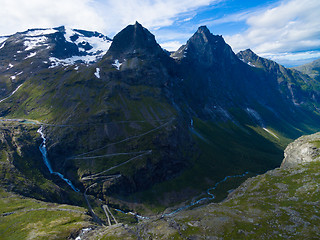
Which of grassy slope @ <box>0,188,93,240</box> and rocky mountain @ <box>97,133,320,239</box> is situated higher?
grassy slope @ <box>0,188,93,240</box>

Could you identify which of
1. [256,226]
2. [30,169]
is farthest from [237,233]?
[30,169]

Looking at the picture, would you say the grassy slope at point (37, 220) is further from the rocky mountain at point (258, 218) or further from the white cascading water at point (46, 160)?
the white cascading water at point (46, 160)


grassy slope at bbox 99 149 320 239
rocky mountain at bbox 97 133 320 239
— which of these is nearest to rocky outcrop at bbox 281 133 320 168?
rocky mountain at bbox 97 133 320 239

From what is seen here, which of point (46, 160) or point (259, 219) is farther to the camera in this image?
point (46, 160)

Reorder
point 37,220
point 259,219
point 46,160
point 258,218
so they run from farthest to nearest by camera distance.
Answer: point 46,160
point 37,220
point 258,218
point 259,219

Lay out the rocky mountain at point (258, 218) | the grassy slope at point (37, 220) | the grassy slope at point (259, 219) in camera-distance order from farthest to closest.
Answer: the grassy slope at point (37, 220)
the rocky mountain at point (258, 218)
the grassy slope at point (259, 219)

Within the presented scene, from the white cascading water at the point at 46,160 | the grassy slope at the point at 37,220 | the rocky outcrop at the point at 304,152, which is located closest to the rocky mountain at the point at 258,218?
the rocky outcrop at the point at 304,152

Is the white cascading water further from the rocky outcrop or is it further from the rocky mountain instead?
the rocky outcrop

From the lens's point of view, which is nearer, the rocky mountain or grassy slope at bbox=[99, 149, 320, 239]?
grassy slope at bbox=[99, 149, 320, 239]

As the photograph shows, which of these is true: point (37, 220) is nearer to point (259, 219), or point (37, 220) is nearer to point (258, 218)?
point (258, 218)

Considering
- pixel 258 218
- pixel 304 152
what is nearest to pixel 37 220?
pixel 258 218

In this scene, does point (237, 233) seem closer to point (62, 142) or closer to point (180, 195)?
point (180, 195)
